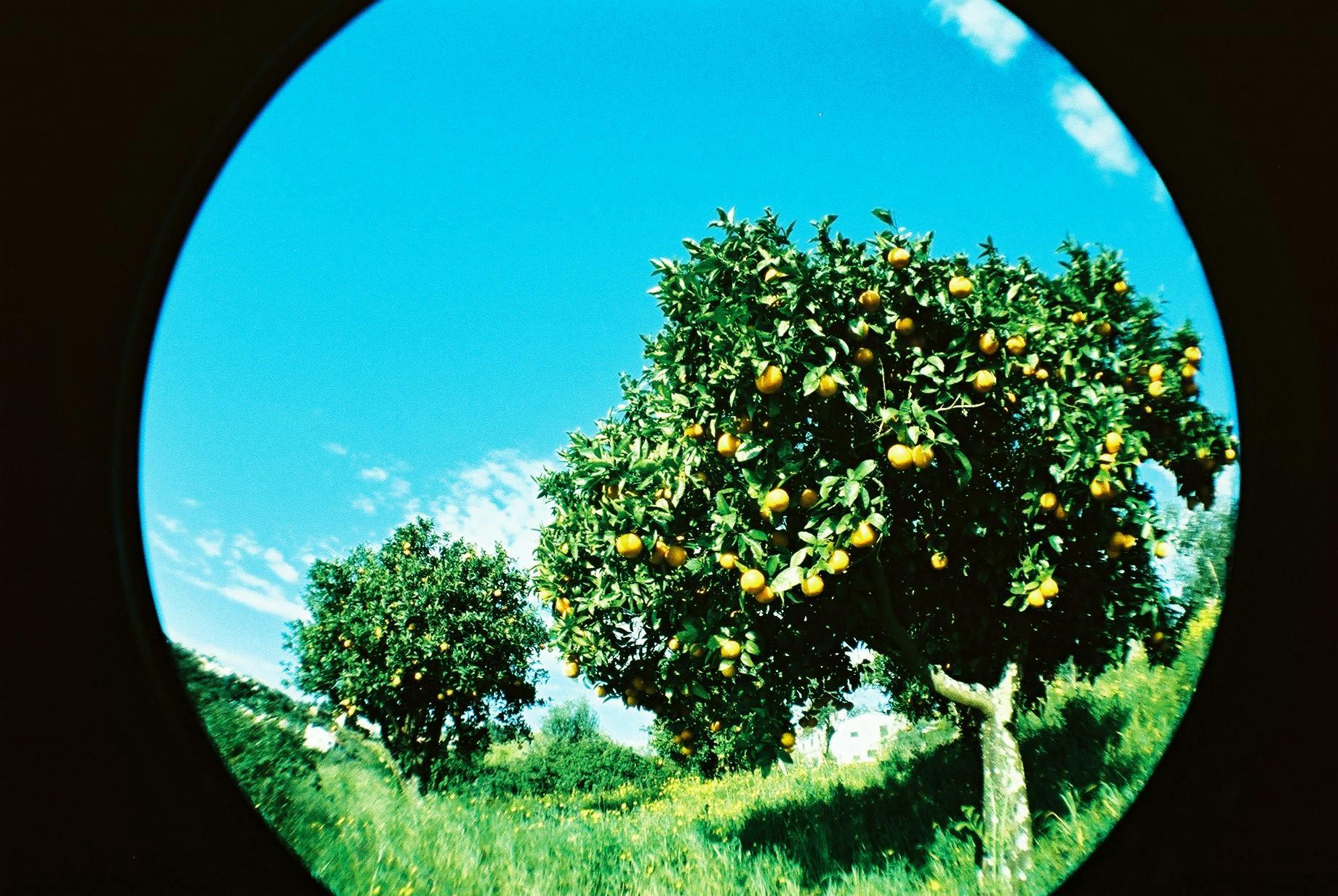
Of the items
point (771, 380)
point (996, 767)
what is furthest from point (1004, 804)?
point (771, 380)

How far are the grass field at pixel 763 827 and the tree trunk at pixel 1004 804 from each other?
0.38 ft

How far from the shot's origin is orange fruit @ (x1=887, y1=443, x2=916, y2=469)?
3.15 meters

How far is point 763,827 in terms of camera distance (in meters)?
5.21

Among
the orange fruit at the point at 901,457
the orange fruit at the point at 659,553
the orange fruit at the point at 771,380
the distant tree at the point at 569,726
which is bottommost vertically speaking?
the distant tree at the point at 569,726

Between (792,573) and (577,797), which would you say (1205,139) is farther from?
(577,797)

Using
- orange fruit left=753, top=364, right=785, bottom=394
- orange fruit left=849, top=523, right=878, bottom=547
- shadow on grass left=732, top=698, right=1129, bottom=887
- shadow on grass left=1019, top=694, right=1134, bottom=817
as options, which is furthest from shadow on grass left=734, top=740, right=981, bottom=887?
Answer: orange fruit left=753, top=364, right=785, bottom=394

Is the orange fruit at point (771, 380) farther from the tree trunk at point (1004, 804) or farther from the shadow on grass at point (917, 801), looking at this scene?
the shadow on grass at point (917, 801)

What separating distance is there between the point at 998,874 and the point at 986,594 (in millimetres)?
1755

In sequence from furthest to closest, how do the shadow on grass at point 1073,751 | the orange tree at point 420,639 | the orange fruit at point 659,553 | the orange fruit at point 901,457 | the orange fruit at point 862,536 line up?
the orange tree at point 420,639 < the shadow on grass at point 1073,751 < the orange fruit at point 659,553 < the orange fruit at point 901,457 < the orange fruit at point 862,536

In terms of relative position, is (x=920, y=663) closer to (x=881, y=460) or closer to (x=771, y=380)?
(x=881, y=460)

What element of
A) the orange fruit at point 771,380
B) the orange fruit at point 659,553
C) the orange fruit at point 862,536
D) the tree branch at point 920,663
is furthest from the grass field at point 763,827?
the orange fruit at point 771,380

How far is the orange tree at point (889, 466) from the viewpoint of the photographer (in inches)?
130

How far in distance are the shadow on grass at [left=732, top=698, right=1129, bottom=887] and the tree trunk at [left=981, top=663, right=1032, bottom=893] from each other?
1.55ft

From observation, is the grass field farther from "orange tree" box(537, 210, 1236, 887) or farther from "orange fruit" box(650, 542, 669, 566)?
"orange fruit" box(650, 542, 669, 566)
